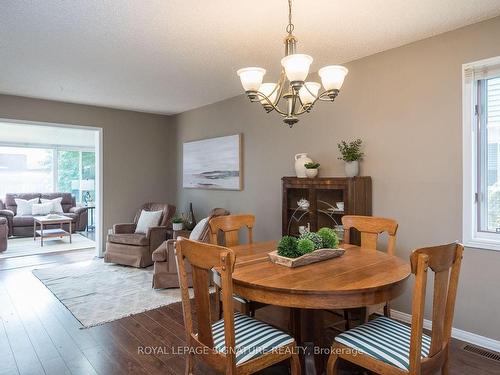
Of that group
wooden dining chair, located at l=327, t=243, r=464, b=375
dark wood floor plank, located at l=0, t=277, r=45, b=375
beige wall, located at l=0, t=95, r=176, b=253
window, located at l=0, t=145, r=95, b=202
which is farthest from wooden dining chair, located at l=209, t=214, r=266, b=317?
window, located at l=0, t=145, r=95, b=202

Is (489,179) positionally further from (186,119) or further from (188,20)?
(186,119)

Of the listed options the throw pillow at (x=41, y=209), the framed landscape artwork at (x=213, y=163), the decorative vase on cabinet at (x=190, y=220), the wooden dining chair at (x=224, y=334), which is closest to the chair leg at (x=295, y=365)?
the wooden dining chair at (x=224, y=334)

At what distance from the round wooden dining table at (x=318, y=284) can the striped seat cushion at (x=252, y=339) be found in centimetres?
23

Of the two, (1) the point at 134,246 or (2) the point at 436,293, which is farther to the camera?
(1) the point at 134,246

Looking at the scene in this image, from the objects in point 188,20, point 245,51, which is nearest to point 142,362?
point 188,20

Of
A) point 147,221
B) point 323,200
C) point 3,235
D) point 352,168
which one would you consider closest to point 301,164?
point 323,200

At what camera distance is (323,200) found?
11.4 ft

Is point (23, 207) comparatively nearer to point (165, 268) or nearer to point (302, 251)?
point (165, 268)

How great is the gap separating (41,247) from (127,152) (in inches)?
103

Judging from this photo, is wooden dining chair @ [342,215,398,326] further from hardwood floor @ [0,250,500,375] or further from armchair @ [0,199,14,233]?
armchair @ [0,199,14,233]

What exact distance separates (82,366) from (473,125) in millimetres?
3386

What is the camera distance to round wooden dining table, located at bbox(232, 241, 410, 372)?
4.92ft

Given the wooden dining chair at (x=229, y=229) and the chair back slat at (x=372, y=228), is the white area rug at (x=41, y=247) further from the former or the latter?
the chair back slat at (x=372, y=228)

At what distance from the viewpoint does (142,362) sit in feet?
7.63
